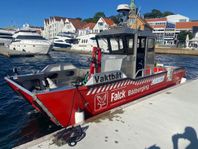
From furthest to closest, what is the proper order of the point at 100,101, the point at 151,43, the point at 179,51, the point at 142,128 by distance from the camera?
the point at 179,51 → the point at 151,43 → the point at 100,101 → the point at 142,128

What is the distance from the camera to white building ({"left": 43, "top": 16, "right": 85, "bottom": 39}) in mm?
59934

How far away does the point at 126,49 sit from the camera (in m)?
6.47

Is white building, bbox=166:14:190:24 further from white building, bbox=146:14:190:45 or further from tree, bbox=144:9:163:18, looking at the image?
tree, bbox=144:9:163:18

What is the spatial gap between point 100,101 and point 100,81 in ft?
1.96

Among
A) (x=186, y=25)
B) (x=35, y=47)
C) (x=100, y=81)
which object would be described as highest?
(x=186, y=25)

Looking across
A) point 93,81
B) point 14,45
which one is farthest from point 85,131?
point 14,45

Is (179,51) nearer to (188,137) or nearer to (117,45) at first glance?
(117,45)

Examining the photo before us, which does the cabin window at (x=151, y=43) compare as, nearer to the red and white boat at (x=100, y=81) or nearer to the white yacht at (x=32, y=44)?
the red and white boat at (x=100, y=81)

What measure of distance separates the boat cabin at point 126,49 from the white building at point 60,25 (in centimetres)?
5276

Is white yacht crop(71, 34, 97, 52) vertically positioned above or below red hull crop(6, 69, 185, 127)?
above

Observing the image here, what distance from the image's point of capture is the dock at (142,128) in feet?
11.9

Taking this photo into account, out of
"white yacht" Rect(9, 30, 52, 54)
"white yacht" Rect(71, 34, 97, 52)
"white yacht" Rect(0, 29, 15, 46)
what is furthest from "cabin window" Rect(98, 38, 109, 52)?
"white yacht" Rect(0, 29, 15, 46)

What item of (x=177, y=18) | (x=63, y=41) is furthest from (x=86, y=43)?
(x=177, y=18)

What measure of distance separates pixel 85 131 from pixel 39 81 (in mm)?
2708
